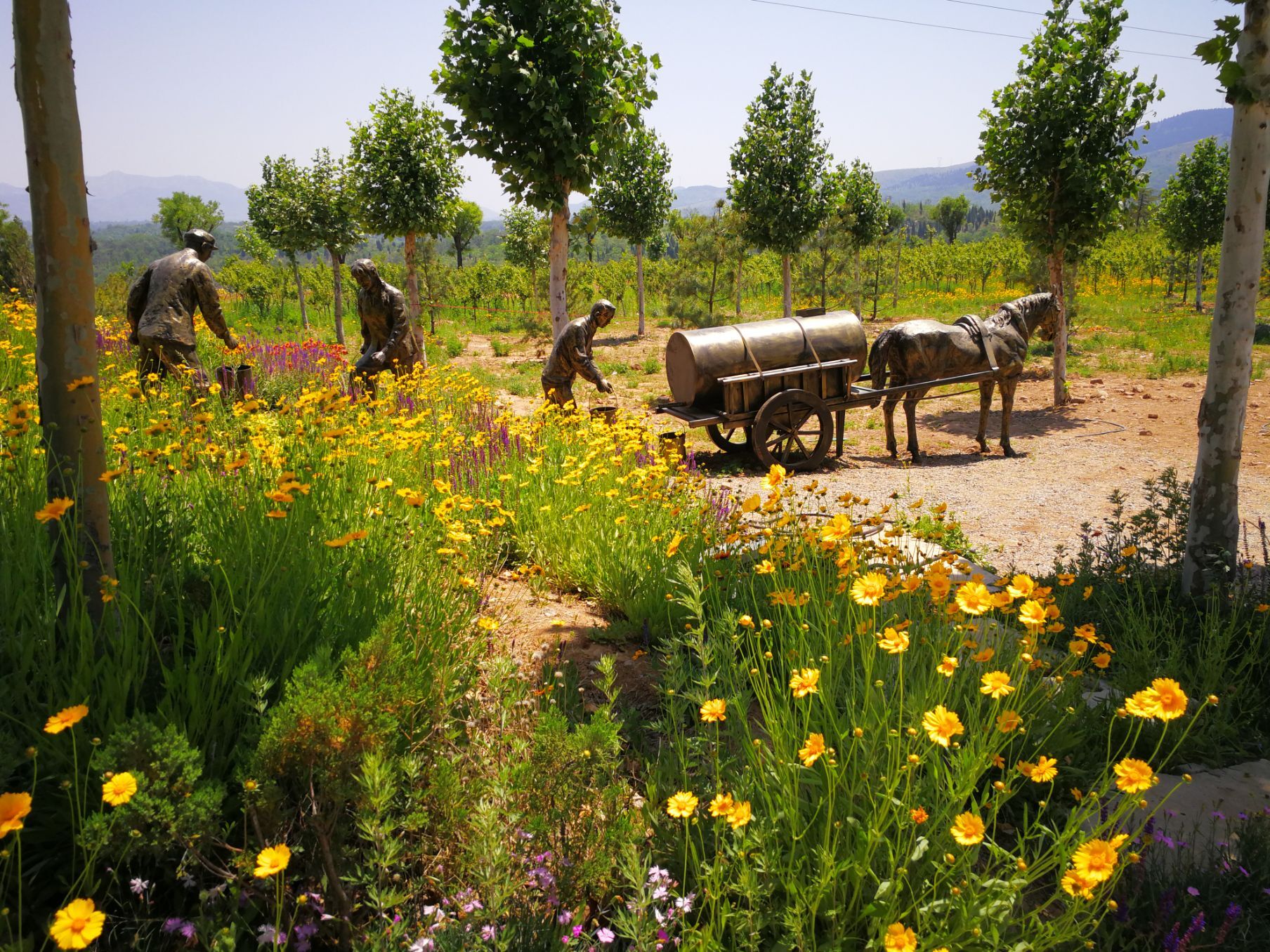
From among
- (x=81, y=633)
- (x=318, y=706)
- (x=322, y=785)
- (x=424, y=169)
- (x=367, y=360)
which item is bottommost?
(x=322, y=785)

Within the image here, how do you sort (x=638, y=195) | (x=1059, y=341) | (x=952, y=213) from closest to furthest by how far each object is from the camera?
(x=1059, y=341) → (x=638, y=195) → (x=952, y=213)

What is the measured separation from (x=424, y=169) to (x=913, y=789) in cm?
1632

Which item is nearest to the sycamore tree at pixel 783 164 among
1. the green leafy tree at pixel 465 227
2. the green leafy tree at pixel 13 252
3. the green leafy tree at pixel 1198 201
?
the green leafy tree at pixel 1198 201

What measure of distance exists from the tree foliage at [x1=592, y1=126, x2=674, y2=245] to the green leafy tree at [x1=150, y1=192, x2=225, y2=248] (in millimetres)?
61653

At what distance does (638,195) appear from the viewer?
2262 centimetres

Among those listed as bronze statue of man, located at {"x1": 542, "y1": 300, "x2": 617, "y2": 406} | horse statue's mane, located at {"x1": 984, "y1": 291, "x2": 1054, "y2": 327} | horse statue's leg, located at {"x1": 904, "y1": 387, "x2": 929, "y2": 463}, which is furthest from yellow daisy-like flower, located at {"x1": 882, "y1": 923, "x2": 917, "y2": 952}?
horse statue's mane, located at {"x1": 984, "y1": 291, "x2": 1054, "y2": 327}

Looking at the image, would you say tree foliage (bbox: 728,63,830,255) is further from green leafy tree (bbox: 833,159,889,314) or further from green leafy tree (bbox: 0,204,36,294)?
green leafy tree (bbox: 0,204,36,294)

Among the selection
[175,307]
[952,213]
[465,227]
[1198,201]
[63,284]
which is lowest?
[63,284]

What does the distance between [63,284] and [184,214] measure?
8571cm

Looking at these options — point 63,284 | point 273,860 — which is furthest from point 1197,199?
point 273,860

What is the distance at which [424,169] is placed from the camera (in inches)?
612

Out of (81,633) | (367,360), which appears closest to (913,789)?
(81,633)

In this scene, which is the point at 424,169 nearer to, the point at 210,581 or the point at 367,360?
the point at 367,360

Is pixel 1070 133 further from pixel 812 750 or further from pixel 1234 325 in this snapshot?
pixel 812 750
